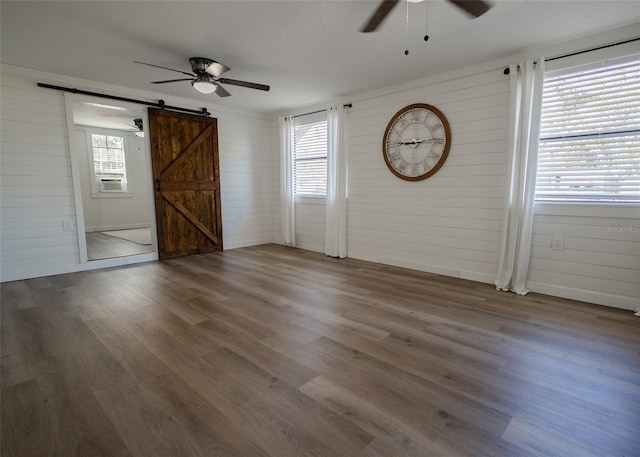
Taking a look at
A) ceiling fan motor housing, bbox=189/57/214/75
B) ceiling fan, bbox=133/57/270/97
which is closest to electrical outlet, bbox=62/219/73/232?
ceiling fan, bbox=133/57/270/97

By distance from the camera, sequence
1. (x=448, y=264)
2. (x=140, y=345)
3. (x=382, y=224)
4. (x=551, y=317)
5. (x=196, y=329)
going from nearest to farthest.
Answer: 1. (x=140, y=345)
2. (x=196, y=329)
3. (x=551, y=317)
4. (x=448, y=264)
5. (x=382, y=224)

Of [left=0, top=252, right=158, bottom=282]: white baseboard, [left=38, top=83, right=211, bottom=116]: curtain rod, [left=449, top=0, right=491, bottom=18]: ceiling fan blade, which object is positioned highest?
[left=38, top=83, right=211, bottom=116]: curtain rod

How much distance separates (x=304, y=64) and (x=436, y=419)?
3.72 m

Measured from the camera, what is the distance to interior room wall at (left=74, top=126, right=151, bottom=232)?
25.0 feet

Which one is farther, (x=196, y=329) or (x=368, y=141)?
(x=368, y=141)

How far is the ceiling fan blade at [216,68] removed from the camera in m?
3.40

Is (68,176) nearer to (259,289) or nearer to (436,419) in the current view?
(259,289)

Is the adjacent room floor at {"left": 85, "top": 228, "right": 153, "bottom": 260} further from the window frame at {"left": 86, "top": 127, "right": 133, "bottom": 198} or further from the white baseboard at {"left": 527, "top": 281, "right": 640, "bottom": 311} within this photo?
the white baseboard at {"left": 527, "top": 281, "right": 640, "bottom": 311}

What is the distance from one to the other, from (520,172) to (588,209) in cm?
72

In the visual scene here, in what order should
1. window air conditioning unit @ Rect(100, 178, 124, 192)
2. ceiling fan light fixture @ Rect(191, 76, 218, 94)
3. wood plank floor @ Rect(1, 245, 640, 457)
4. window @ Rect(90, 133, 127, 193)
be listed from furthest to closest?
window air conditioning unit @ Rect(100, 178, 124, 192) → window @ Rect(90, 133, 127, 193) → ceiling fan light fixture @ Rect(191, 76, 218, 94) → wood plank floor @ Rect(1, 245, 640, 457)

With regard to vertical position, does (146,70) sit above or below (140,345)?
above

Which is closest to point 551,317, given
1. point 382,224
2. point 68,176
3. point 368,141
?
point 382,224

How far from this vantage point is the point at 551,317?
112 inches

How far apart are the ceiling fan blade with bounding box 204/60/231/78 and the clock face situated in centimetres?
236
